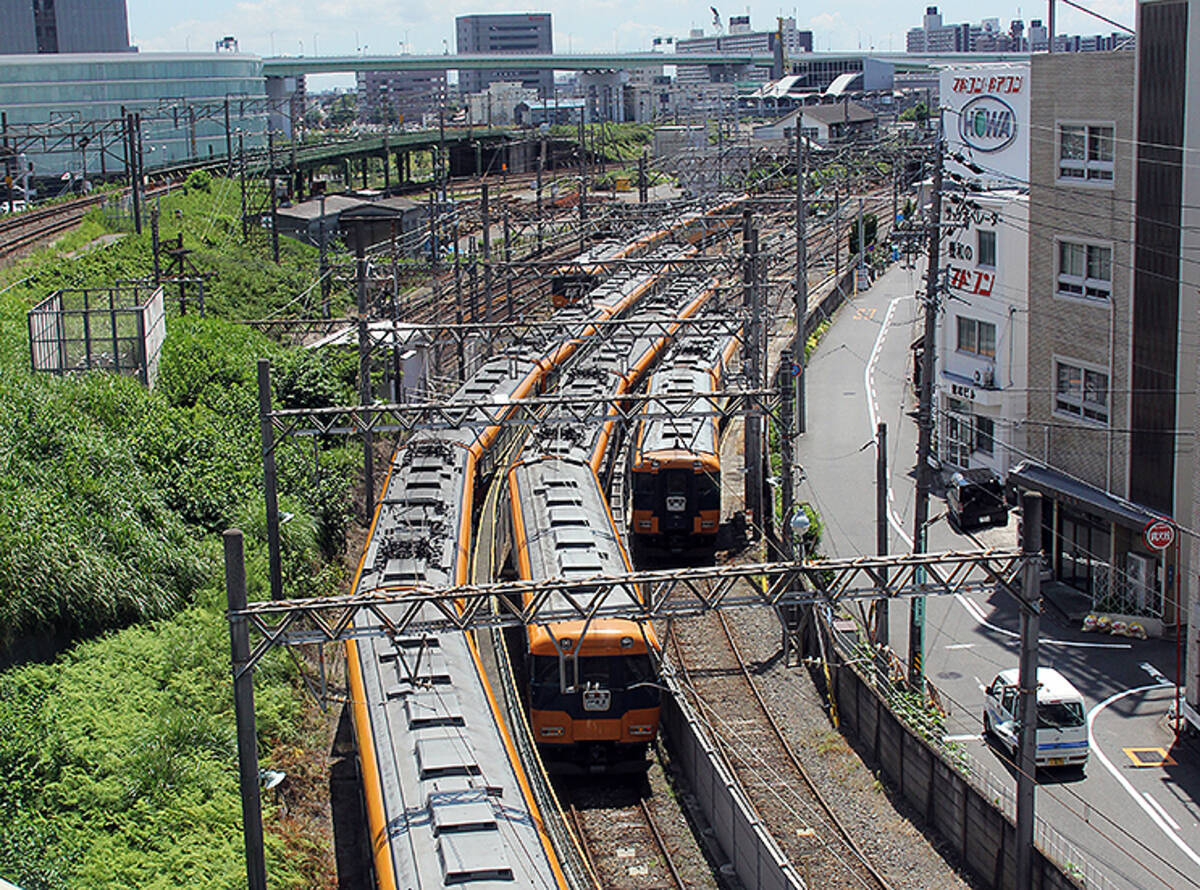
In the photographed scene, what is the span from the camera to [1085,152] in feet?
76.3

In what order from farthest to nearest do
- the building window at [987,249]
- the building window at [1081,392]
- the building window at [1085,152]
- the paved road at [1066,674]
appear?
the building window at [987,249] < the building window at [1081,392] < the building window at [1085,152] < the paved road at [1066,674]

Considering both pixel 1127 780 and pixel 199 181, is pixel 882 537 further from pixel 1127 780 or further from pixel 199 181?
pixel 199 181

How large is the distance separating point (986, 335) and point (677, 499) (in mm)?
9114

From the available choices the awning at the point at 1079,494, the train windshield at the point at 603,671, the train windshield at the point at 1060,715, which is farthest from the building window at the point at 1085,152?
the train windshield at the point at 603,671

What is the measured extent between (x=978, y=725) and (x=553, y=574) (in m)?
6.40

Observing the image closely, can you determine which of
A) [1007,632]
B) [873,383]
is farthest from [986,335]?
[873,383]

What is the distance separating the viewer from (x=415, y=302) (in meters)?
43.8

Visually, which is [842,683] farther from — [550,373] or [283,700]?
[550,373]

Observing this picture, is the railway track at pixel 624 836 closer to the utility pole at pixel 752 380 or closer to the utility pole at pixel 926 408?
the utility pole at pixel 926 408

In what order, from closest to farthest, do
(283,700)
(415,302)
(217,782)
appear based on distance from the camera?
1. (217,782)
2. (283,700)
3. (415,302)

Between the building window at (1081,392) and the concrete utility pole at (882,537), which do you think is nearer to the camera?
the concrete utility pole at (882,537)

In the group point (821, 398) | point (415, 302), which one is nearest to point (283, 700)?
point (821, 398)

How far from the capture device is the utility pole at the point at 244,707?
430 inches

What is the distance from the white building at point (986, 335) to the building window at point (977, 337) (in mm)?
21
